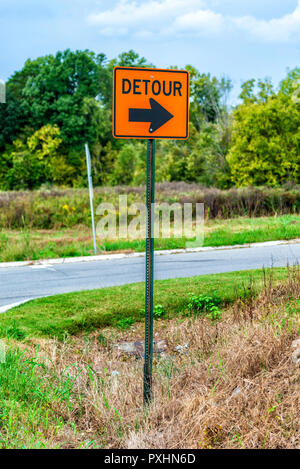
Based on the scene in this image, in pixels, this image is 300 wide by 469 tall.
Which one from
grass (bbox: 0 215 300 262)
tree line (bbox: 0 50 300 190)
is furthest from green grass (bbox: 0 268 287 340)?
tree line (bbox: 0 50 300 190)

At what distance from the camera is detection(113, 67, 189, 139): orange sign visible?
3992mm

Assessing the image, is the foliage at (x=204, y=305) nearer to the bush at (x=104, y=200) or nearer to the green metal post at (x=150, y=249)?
the green metal post at (x=150, y=249)

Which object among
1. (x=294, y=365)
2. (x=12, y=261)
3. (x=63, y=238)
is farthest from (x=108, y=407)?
(x=63, y=238)

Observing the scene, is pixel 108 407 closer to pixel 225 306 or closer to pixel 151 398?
pixel 151 398

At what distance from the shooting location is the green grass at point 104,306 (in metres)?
7.04

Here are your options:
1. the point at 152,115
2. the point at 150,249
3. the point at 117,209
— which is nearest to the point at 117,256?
the point at 117,209

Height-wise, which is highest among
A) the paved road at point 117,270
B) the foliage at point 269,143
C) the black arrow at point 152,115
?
the foliage at point 269,143

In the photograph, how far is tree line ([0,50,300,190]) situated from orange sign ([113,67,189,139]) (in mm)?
28656

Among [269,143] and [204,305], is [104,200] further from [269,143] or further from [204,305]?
[204,305]

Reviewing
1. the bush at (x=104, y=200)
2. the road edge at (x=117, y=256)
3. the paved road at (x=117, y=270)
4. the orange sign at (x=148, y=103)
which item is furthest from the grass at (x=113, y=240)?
the orange sign at (x=148, y=103)

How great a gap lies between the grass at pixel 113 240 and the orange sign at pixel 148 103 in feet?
34.3

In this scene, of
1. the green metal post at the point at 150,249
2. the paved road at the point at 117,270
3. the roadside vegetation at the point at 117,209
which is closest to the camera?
the green metal post at the point at 150,249

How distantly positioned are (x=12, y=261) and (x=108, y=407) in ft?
33.6

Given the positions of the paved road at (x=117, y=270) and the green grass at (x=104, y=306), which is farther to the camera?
the paved road at (x=117, y=270)
